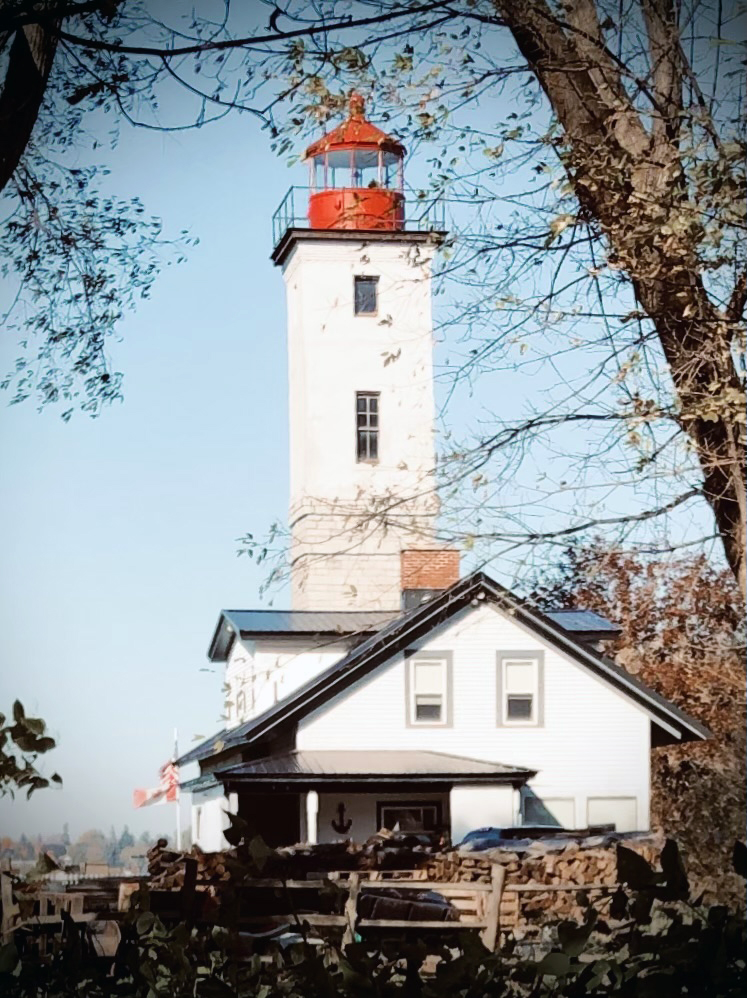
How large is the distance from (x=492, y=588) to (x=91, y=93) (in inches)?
57.6

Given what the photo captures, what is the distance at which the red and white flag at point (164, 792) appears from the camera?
10.8 ft

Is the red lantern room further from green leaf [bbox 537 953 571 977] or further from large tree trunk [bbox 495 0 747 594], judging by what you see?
green leaf [bbox 537 953 571 977]

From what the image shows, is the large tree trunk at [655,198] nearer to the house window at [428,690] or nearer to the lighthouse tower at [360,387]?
the lighthouse tower at [360,387]

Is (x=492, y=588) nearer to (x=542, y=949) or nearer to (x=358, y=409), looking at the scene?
(x=358, y=409)

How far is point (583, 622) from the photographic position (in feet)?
14.4

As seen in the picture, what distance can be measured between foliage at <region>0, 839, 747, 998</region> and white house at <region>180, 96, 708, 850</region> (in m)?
1.79

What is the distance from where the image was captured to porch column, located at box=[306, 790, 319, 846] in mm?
5163

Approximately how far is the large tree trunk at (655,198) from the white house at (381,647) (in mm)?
427

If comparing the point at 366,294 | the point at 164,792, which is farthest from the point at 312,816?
the point at 366,294

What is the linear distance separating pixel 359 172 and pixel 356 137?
633mm

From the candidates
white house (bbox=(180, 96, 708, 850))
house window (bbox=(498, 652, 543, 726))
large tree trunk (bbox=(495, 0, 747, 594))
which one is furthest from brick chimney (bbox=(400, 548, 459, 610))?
house window (bbox=(498, 652, 543, 726))

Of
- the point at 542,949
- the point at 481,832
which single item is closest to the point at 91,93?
the point at 542,949

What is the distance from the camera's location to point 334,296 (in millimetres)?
3686

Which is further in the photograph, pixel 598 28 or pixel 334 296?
pixel 334 296
